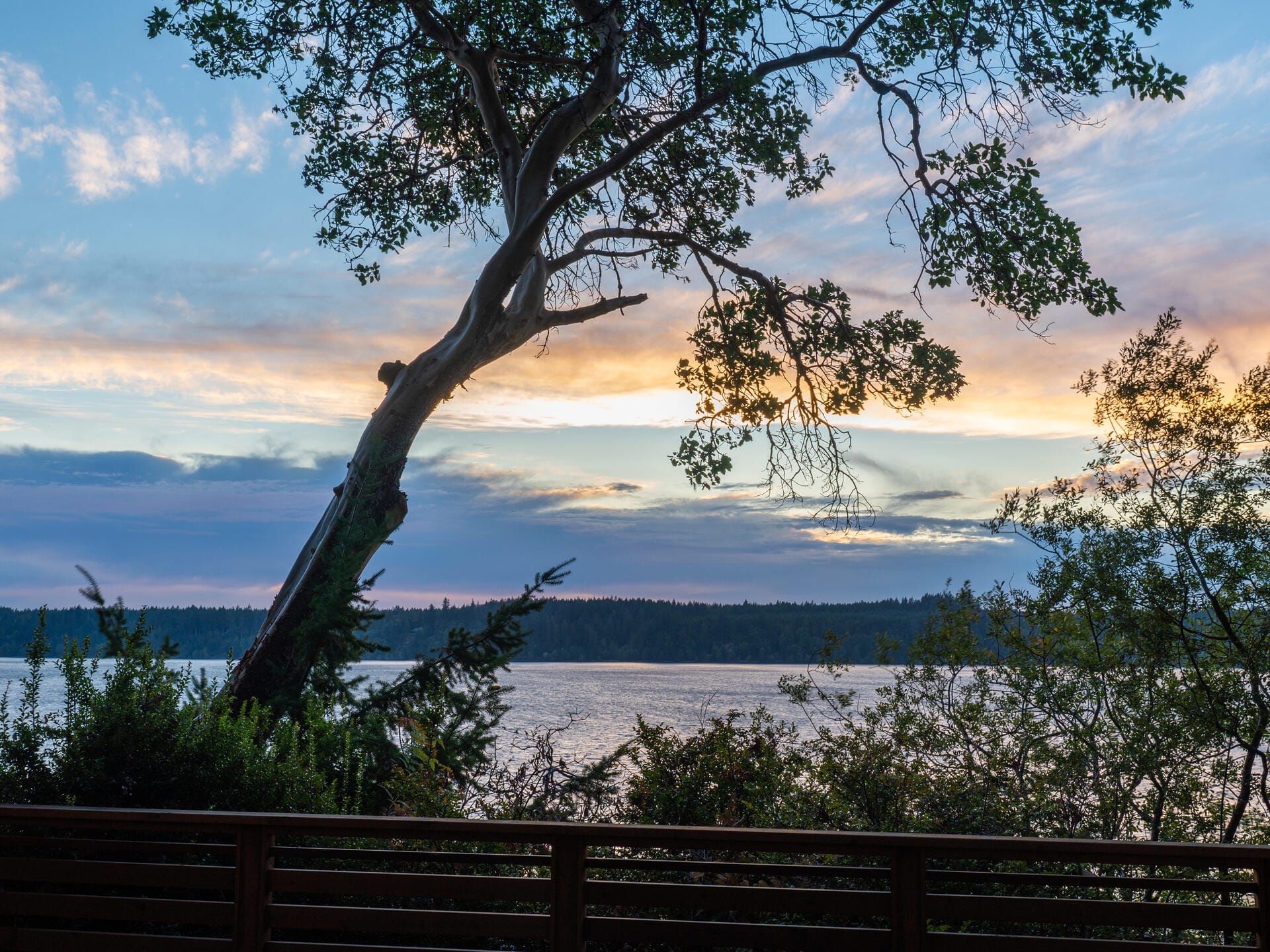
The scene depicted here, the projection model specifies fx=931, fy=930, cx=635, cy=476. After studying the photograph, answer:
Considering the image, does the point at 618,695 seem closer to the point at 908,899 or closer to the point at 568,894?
the point at 568,894

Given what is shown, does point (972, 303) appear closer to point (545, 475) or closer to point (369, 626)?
point (369, 626)

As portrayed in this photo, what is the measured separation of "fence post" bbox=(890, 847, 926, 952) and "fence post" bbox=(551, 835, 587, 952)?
3.20ft

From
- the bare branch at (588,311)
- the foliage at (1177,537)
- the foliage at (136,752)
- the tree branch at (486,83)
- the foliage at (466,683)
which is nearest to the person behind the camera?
the foliage at (136,752)

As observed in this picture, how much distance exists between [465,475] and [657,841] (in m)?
12.0

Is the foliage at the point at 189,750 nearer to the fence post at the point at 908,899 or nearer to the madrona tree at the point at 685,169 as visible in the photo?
the madrona tree at the point at 685,169

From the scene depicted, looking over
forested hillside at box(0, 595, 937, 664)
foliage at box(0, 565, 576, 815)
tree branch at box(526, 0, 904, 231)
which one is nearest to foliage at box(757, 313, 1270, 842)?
foliage at box(0, 565, 576, 815)

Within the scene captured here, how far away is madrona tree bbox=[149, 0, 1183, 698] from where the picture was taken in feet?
23.3

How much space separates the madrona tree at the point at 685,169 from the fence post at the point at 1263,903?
487cm

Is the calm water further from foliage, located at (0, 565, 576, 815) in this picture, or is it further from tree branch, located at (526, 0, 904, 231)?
tree branch, located at (526, 0, 904, 231)

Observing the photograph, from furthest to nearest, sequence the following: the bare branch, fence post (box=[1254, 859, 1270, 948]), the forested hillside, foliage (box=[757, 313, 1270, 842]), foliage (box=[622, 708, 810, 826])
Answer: the forested hillside → the bare branch → foliage (box=[757, 313, 1270, 842]) → foliage (box=[622, 708, 810, 826]) → fence post (box=[1254, 859, 1270, 948])

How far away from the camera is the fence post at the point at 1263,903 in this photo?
286 cm

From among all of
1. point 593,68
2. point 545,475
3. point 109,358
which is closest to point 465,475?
point 545,475

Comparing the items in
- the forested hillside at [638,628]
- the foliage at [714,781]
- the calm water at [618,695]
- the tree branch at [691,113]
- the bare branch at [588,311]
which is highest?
the tree branch at [691,113]

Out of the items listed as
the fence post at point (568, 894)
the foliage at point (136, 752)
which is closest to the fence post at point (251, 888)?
the fence post at point (568, 894)
